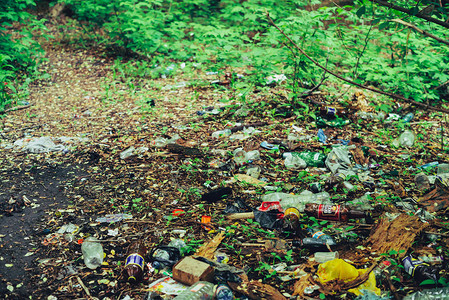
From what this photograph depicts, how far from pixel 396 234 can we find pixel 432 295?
1.98ft

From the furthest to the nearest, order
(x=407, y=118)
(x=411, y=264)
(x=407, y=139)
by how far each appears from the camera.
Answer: (x=407, y=118) < (x=407, y=139) < (x=411, y=264)

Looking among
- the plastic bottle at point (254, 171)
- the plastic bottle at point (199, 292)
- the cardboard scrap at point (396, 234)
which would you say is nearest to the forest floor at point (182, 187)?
the cardboard scrap at point (396, 234)

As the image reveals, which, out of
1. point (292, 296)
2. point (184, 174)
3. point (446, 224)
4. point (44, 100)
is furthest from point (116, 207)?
point (44, 100)

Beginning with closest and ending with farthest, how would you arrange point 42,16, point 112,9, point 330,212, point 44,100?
point 330,212, point 44,100, point 112,9, point 42,16

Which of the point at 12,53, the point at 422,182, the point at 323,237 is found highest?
the point at 422,182

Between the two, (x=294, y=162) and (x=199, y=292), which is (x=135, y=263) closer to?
(x=199, y=292)

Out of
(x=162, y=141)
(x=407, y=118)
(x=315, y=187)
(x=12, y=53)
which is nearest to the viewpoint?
(x=315, y=187)

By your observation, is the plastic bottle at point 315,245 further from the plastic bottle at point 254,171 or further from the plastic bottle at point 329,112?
the plastic bottle at point 329,112

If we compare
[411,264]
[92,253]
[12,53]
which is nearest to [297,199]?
[411,264]

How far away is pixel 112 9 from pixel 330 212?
706 cm

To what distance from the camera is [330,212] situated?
2.80m

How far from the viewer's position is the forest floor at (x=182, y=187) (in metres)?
2.30

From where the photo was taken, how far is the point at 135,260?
2.32m

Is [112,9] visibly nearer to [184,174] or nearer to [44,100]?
[44,100]
